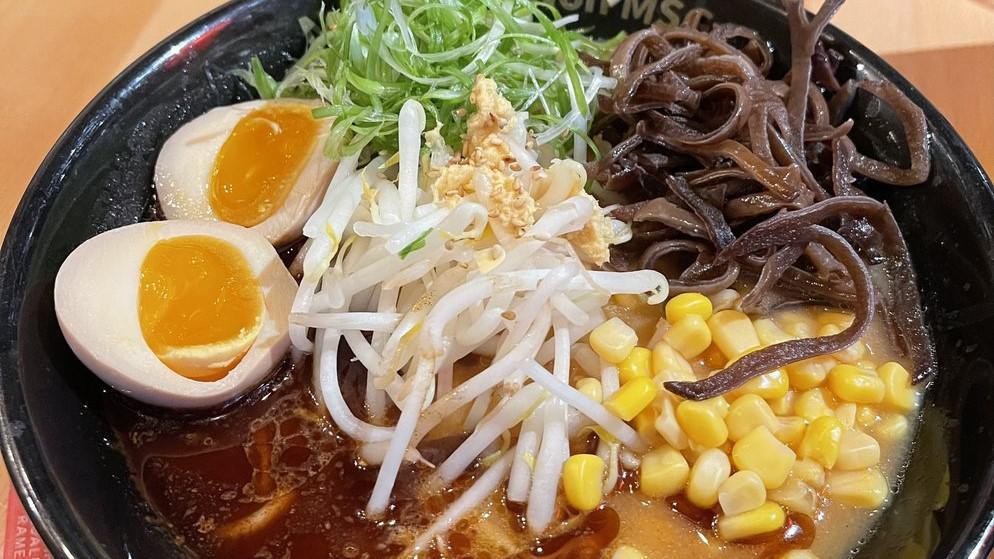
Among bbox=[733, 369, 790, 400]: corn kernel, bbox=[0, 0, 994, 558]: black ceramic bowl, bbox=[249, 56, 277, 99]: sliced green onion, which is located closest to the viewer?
bbox=[0, 0, 994, 558]: black ceramic bowl

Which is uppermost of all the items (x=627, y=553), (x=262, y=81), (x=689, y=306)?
(x=262, y=81)

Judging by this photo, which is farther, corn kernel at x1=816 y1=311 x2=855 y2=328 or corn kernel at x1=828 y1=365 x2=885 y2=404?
corn kernel at x1=816 y1=311 x2=855 y2=328

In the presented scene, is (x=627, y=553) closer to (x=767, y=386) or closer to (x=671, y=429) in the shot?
(x=671, y=429)

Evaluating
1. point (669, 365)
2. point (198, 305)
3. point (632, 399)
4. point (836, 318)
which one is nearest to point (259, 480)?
point (198, 305)

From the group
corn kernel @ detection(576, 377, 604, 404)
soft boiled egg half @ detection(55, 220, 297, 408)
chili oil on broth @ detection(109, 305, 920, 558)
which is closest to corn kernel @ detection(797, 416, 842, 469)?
chili oil on broth @ detection(109, 305, 920, 558)

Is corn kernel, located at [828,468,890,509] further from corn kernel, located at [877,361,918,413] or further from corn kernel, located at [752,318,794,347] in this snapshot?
corn kernel, located at [752,318,794,347]
